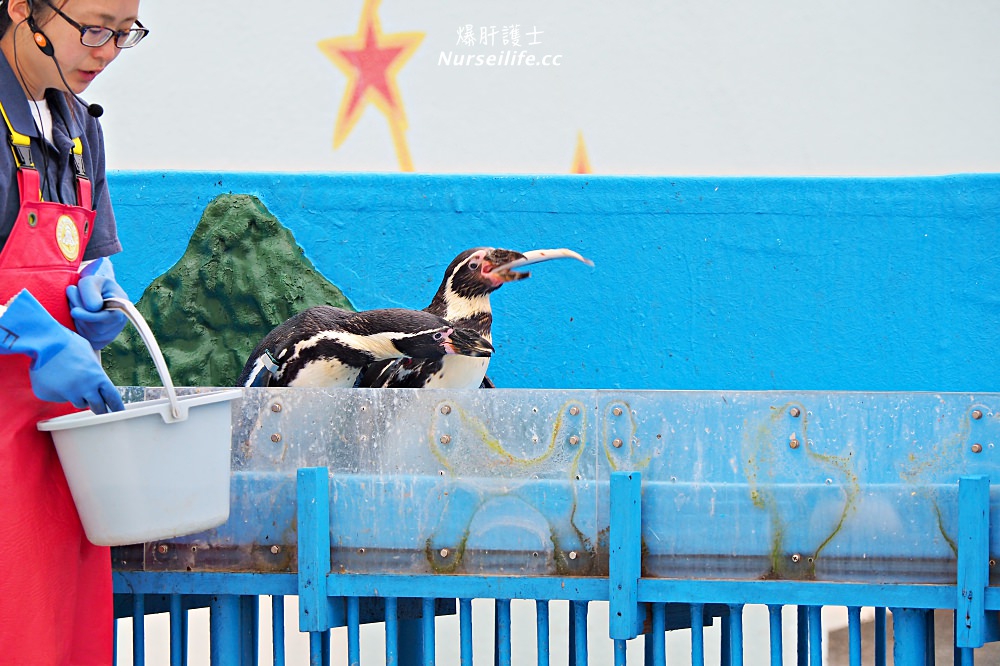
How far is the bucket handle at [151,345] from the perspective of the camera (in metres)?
1.83

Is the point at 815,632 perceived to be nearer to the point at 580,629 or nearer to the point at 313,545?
the point at 580,629

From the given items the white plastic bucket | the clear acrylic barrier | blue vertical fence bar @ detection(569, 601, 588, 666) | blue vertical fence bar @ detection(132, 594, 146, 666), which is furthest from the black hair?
blue vertical fence bar @ detection(569, 601, 588, 666)

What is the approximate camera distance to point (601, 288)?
14.5 ft

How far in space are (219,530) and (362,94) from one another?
2474 mm

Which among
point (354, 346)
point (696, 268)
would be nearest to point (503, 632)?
point (354, 346)

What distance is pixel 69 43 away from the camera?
1925 mm

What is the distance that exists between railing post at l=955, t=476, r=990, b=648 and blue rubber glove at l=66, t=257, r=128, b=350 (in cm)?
169

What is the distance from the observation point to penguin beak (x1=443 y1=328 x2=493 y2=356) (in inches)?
126

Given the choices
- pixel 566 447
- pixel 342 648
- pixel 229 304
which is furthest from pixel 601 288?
pixel 342 648

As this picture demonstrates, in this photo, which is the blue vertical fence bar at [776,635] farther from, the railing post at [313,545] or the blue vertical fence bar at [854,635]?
the railing post at [313,545]

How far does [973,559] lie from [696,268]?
235 cm

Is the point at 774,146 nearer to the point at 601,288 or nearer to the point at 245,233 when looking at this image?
the point at 601,288

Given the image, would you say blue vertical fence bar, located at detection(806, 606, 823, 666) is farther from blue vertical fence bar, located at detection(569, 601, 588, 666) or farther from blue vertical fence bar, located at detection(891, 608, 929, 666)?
blue vertical fence bar, located at detection(569, 601, 588, 666)

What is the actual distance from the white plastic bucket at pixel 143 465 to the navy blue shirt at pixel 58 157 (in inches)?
15.9
